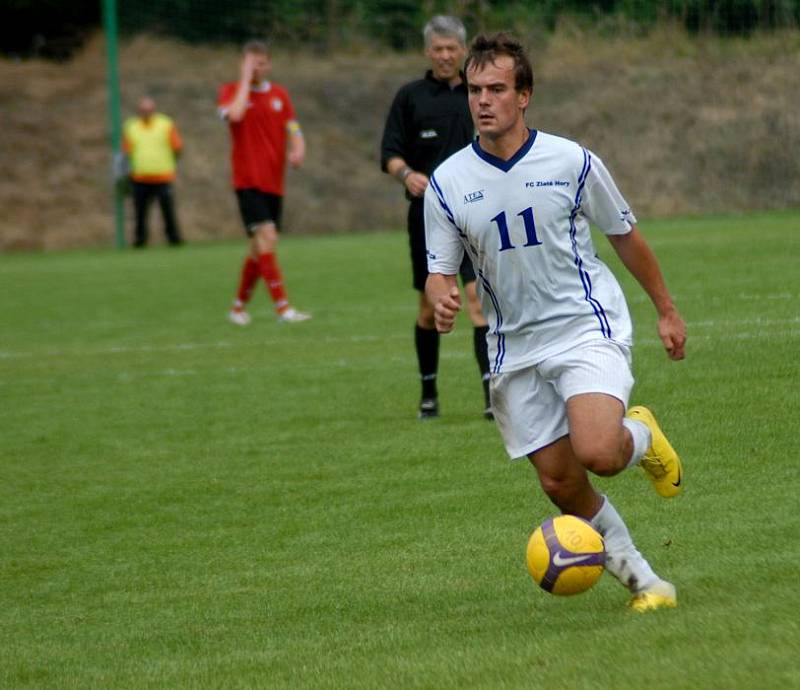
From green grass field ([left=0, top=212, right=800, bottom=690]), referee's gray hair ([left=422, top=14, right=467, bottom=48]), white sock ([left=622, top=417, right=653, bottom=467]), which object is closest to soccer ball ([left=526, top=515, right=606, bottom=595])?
green grass field ([left=0, top=212, right=800, bottom=690])

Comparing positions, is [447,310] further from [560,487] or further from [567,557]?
[567,557]

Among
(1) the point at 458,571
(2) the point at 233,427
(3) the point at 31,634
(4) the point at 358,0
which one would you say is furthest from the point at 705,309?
(4) the point at 358,0

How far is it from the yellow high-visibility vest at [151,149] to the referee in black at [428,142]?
1829 centimetres

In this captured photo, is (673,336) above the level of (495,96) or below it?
below

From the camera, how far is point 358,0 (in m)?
29.4

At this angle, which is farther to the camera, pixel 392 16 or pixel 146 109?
pixel 392 16

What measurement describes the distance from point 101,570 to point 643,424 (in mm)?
2447

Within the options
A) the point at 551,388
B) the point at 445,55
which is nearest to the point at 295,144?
the point at 445,55

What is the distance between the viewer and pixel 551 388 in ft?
18.1

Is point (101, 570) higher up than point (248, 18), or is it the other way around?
point (248, 18)

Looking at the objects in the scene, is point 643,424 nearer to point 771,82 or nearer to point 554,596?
point 554,596

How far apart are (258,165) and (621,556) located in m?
10.4

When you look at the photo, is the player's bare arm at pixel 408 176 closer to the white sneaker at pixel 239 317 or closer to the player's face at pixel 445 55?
the player's face at pixel 445 55

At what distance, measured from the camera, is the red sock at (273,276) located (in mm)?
14945
